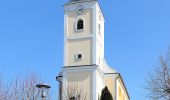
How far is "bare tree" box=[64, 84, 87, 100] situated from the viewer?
153 feet

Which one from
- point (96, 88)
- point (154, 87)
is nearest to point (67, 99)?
point (96, 88)

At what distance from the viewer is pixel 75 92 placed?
48.0 meters

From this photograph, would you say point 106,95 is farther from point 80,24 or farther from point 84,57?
point 80,24

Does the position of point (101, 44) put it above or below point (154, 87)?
above

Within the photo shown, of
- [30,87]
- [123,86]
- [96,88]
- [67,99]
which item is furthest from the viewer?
[123,86]

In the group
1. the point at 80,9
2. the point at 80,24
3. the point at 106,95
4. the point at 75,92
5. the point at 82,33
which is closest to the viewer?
the point at 75,92

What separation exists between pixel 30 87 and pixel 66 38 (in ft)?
52.1

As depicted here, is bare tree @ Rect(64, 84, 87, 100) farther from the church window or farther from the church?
the church window

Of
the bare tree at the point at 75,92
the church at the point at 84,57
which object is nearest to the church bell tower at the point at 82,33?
the church at the point at 84,57

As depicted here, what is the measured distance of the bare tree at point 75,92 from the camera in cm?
4659

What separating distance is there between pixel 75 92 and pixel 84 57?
395cm

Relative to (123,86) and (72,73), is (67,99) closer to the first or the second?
(72,73)

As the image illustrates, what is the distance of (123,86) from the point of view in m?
60.7

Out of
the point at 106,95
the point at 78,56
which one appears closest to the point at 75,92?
the point at 106,95
